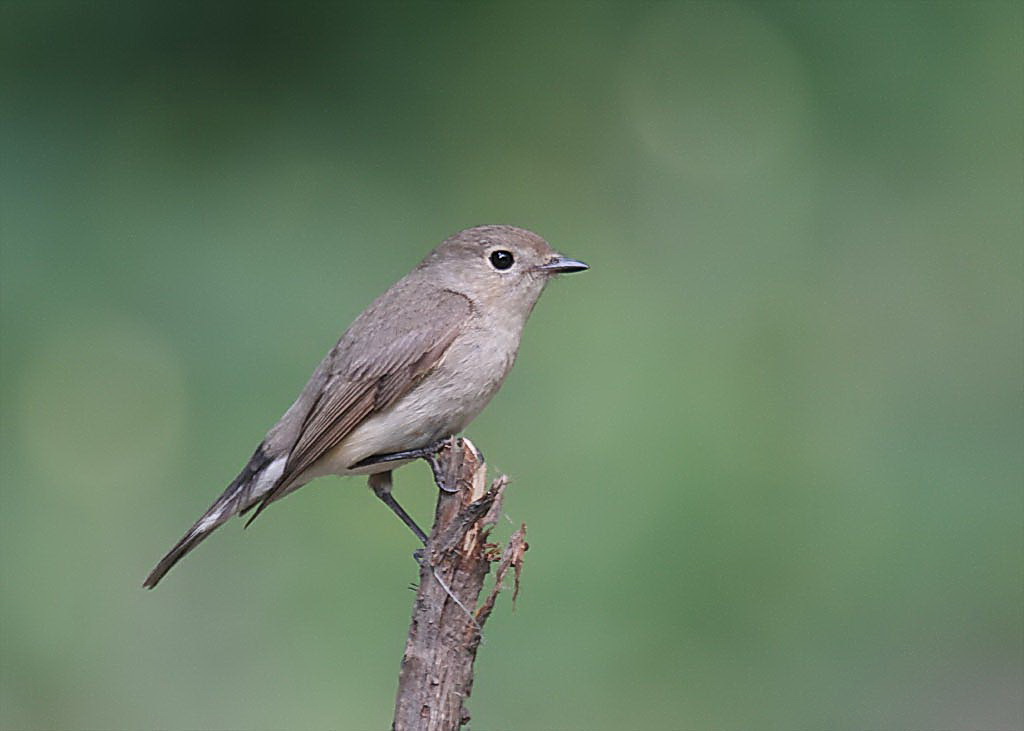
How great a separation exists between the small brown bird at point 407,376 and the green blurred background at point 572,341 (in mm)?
1777

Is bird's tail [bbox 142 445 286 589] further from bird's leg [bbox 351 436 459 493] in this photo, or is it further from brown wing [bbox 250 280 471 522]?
bird's leg [bbox 351 436 459 493]

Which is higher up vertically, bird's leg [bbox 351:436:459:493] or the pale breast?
the pale breast

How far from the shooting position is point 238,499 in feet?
14.8

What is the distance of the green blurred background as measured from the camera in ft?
20.4

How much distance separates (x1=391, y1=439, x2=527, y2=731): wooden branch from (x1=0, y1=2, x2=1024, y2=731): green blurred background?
2203mm

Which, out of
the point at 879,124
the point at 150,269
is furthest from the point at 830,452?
the point at 150,269

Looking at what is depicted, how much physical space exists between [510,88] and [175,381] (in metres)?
2.76

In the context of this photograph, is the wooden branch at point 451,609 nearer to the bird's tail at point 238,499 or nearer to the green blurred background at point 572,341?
the bird's tail at point 238,499

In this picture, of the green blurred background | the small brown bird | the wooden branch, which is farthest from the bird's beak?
the green blurred background

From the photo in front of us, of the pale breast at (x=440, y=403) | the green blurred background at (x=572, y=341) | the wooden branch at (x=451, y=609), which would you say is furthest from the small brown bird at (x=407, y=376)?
the green blurred background at (x=572, y=341)

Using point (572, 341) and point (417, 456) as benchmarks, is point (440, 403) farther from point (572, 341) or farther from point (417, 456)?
point (572, 341)

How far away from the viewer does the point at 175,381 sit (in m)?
7.33

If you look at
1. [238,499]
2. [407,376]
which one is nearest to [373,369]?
Result: [407,376]

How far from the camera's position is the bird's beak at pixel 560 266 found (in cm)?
456
